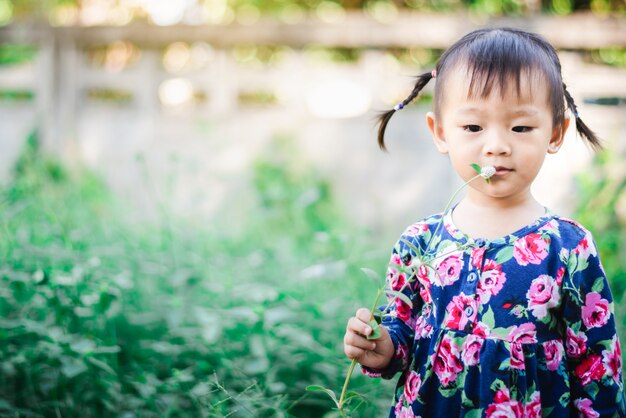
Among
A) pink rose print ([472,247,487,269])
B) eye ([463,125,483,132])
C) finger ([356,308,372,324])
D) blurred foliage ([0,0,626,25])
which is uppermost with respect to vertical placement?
blurred foliage ([0,0,626,25])

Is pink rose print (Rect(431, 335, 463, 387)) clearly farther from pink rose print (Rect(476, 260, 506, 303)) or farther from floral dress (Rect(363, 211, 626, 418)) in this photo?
pink rose print (Rect(476, 260, 506, 303))

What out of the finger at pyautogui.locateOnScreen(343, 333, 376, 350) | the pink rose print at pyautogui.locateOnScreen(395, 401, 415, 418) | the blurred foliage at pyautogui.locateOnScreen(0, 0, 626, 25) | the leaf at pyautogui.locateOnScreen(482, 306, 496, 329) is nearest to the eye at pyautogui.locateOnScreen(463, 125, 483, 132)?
the leaf at pyautogui.locateOnScreen(482, 306, 496, 329)

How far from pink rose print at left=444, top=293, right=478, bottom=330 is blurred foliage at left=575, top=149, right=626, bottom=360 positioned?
2050 millimetres

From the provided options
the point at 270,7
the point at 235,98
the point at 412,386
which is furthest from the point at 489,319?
the point at 270,7

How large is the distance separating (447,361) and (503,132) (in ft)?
→ 1.55

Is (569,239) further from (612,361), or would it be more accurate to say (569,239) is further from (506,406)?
(506,406)

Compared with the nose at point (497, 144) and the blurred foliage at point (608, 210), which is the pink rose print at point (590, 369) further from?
the blurred foliage at point (608, 210)

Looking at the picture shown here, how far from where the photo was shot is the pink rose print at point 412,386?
1386mm

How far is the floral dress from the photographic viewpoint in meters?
1.29

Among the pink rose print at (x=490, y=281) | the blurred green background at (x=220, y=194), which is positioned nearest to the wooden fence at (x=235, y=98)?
the blurred green background at (x=220, y=194)

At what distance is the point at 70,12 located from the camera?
321 inches

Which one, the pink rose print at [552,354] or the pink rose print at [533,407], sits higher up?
the pink rose print at [552,354]

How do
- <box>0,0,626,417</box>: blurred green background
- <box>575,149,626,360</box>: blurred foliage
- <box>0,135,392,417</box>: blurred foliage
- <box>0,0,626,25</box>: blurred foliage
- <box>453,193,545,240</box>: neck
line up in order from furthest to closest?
<box>0,0,626,25</box>: blurred foliage < <box>575,149,626,360</box>: blurred foliage < <box>0,0,626,417</box>: blurred green background < <box>0,135,392,417</box>: blurred foliage < <box>453,193,545,240</box>: neck

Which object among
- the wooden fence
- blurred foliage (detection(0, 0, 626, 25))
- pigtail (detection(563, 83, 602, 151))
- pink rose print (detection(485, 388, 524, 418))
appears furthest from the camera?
blurred foliage (detection(0, 0, 626, 25))
